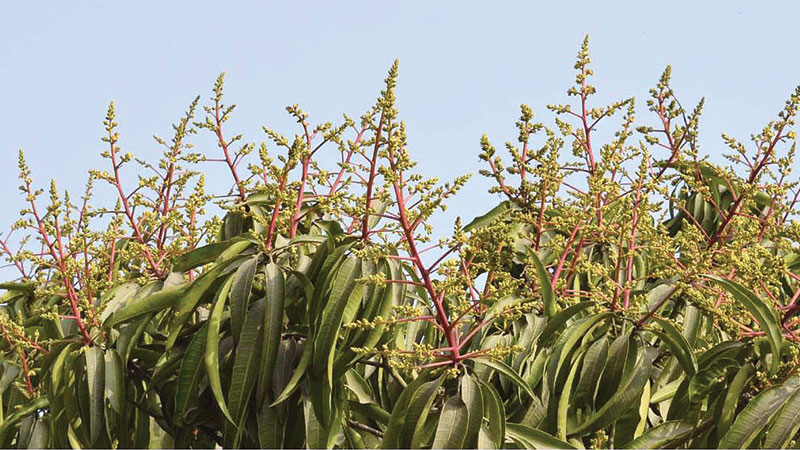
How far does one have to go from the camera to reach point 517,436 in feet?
6.75

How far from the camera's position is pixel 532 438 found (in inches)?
80.8

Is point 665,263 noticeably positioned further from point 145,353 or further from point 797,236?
point 145,353

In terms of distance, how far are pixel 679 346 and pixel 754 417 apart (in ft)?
0.80

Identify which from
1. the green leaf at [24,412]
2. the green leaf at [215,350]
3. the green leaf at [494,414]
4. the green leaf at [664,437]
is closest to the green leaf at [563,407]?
the green leaf at [664,437]

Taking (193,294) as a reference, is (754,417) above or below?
below

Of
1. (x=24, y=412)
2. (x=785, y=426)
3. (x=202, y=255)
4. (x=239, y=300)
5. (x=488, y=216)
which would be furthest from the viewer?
(x=488, y=216)

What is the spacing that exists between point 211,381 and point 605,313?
82 centimetres

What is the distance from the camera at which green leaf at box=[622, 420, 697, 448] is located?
213 centimetres

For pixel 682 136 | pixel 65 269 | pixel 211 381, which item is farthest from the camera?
pixel 682 136

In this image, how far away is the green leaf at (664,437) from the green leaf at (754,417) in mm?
158

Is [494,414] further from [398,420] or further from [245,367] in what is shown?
[245,367]

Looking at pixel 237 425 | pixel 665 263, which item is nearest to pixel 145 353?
pixel 237 425

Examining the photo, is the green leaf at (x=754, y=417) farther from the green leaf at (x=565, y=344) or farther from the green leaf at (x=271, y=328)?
the green leaf at (x=271, y=328)

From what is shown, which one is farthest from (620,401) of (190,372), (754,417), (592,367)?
(190,372)
